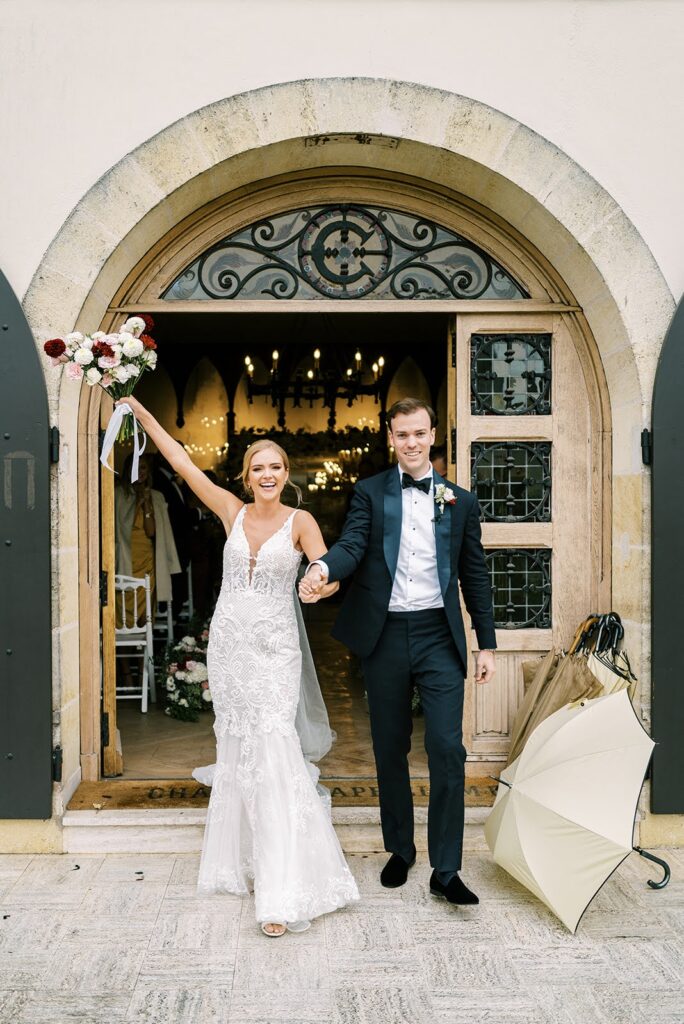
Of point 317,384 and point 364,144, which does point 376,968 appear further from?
point 317,384

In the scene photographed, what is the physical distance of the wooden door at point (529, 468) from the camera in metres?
4.84

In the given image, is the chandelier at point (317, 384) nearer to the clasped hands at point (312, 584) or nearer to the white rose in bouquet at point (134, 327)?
the white rose in bouquet at point (134, 327)

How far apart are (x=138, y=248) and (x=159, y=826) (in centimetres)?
305

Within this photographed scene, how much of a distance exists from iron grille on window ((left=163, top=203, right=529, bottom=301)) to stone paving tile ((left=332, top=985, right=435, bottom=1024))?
11.1 ft

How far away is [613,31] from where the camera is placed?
432cm

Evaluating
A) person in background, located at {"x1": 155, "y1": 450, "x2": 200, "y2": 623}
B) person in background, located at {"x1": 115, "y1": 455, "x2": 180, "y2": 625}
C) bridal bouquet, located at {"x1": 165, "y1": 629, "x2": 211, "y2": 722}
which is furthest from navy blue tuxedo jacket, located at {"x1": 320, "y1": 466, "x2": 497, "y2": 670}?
person in background, located at {"x1": 155, "y1": 450, "x2": 200, "y2": 623}

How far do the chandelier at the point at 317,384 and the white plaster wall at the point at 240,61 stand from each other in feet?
19.7

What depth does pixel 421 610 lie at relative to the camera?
3.79 m

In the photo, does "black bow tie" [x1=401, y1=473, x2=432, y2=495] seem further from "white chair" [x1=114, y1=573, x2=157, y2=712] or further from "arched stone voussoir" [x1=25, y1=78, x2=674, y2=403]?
"white chair" [x1=114, y1=573, x2=157, y2=712]

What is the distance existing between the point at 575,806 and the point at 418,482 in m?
1.52

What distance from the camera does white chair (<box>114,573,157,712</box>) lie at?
255 inches

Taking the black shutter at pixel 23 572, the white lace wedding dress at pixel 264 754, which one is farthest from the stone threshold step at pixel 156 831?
the white lace wedding dress at pixel 264 754

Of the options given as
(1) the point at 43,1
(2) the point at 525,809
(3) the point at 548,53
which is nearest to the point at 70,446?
(1) the point at 43,1

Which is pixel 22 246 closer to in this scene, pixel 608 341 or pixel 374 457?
pixel 608 341
